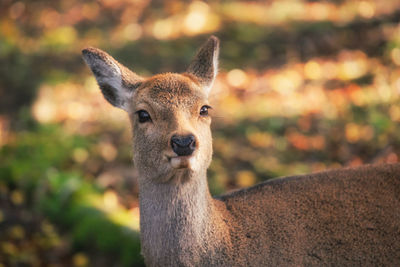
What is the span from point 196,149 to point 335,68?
6.92 m

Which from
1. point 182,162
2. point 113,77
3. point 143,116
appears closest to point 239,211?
point 182,162

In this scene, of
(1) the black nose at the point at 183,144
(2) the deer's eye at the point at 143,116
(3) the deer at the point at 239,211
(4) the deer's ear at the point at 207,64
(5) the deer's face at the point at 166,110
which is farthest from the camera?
(4) the deer's ear at the point at 207,64

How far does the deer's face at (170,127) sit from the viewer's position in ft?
12.0

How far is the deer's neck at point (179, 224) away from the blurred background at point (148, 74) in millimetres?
2034

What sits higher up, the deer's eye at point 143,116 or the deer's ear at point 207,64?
the deer's ear at point 207,64

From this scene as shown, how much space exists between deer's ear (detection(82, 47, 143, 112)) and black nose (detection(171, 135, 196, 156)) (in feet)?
3.46

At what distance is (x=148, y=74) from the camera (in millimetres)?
10758

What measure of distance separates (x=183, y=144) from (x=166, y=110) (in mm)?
497

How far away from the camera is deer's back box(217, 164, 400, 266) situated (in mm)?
3953

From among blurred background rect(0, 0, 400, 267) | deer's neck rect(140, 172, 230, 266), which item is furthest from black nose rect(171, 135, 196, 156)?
blurred background rect(0, 0, 400, 267)

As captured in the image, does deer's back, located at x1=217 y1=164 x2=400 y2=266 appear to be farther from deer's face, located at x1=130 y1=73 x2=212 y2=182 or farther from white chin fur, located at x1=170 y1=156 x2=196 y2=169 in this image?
white chin fur, located at x1=170 y1=156 x2=196 y2=169

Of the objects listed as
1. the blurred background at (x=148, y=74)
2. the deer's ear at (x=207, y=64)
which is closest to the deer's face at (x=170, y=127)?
the deer's ear at (x=207, y=64)

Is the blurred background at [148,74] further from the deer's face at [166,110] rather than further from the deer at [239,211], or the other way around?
the deer's face at [166,110]

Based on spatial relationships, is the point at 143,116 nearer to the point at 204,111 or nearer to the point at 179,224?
the point at 204,111
